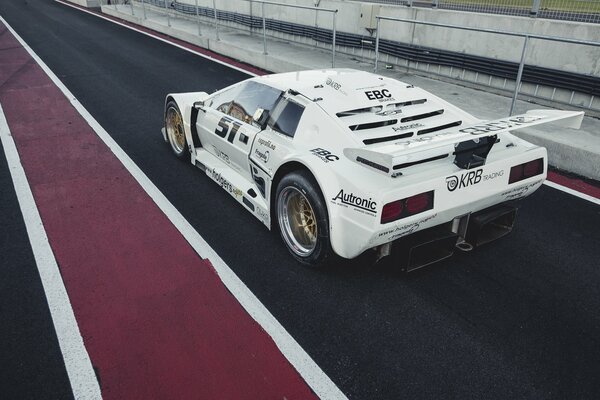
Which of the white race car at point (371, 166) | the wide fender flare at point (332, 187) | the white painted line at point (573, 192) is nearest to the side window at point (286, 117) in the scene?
the white race car at point (371, 166)

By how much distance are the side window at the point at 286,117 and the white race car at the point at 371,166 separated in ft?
0.04

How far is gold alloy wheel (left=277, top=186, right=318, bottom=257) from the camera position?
3768mm

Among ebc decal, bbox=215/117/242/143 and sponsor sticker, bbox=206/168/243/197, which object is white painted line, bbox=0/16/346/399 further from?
ebc decal, bbox=215/117/242/143

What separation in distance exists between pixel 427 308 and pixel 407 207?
84cm

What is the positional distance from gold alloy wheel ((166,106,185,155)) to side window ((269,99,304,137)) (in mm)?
2080

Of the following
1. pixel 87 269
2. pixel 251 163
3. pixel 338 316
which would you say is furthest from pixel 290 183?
pixel 87 269

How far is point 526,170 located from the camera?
3.64m

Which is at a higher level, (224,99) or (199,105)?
(224,99)

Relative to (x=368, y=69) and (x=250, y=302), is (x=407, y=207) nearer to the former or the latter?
(x=250, y=302)

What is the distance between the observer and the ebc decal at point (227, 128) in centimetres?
453

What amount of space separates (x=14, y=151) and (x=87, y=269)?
143 inches

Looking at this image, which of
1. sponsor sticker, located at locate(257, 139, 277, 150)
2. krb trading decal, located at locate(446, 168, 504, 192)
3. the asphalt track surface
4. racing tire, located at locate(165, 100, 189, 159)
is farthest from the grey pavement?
racing tire, located at locate(165, 100, 189, 159)

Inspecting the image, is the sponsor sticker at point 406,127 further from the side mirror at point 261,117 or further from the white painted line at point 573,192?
the white painted line at point 573,192

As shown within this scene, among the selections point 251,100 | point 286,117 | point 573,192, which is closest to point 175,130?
point 251,100
